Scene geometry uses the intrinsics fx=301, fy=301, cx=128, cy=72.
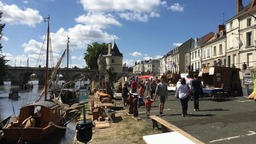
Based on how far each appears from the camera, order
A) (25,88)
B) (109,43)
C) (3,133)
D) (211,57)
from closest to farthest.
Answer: (3,133) < (211,57) < (25,88) < (109,43)

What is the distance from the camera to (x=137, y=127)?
38.7ft

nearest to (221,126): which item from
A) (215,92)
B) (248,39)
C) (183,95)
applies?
(183,95)

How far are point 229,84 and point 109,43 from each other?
3346 inches

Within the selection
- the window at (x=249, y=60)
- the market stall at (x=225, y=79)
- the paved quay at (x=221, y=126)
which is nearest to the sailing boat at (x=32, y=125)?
the paved quay at (x=221, y=126)

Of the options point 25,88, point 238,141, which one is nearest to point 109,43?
point 25,88

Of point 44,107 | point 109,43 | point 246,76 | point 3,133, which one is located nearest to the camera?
point 3,133

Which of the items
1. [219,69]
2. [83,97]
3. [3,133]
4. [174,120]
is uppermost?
[219,69]

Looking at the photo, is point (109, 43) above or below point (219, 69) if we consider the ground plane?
above

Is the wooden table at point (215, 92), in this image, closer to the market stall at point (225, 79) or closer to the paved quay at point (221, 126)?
the market stall at point (225, 79)

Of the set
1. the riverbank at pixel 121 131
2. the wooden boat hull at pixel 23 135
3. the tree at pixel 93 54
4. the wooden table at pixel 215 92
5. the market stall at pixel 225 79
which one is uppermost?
the tree at pixel 93 54

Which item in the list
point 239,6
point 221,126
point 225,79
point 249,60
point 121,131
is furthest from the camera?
point 239,6

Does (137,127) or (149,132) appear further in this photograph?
(137,127)

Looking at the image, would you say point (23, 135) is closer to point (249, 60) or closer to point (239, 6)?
point (249, 60)

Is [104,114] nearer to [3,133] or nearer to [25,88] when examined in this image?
[3,133]
